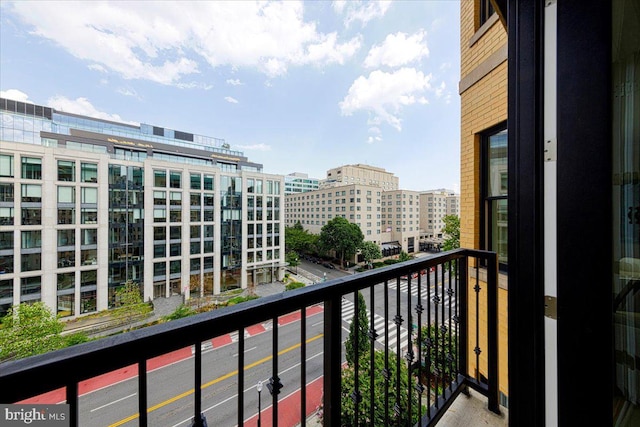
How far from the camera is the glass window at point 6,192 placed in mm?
12250

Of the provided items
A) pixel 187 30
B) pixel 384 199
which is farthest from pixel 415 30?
pixel 384 199

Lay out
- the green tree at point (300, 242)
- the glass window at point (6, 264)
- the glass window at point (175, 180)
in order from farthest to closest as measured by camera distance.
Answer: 1. the green tree at point (300, 242)
2. the glass window at point (175, 180)
3. the glass window at point (6, 264)

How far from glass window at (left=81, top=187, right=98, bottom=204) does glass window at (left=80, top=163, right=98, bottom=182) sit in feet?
1.82

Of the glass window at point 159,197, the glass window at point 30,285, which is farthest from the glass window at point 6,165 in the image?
the glass window at point 159,197

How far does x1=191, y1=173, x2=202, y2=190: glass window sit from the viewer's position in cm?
1697

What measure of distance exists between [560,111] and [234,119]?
3970 cm

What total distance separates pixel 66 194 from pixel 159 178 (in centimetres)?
459

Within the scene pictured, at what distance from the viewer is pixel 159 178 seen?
15906 millimetres

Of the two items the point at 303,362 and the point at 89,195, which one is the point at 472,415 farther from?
the point at 89,195

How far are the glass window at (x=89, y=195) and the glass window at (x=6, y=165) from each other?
2.94m

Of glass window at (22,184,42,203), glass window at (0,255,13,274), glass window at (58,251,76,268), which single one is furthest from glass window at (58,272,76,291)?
glass window at (22,184,42,203)

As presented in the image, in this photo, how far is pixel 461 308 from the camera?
157cm

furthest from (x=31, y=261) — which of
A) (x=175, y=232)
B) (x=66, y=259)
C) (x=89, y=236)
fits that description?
(x=175, y=232)

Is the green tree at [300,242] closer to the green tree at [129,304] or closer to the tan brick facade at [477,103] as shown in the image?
the green tree at [129,304]
